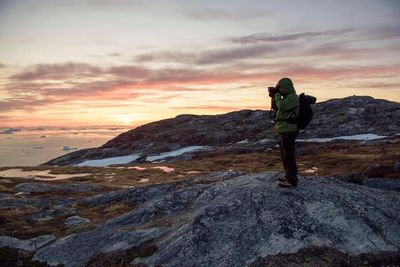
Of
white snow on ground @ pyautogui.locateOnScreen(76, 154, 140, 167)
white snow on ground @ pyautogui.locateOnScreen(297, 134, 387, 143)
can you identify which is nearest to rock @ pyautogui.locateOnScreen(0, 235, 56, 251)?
white snow on ground @ pyautogui.locateOnScreen(76, 154, 140, 167)

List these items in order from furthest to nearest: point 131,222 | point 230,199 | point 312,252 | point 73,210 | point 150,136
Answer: point 150,136
point 73,210
point 131,222
point 230,199
point 312,252

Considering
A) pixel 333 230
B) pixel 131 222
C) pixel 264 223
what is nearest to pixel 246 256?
pixel 264 223

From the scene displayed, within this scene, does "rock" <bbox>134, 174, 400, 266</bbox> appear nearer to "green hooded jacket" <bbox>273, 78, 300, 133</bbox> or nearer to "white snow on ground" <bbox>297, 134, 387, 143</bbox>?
"green hooded jacket" <bbox>273, 78, 300, 133</bbox>

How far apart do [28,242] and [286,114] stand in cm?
1758

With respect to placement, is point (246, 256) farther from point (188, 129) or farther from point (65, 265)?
point (188, 129)

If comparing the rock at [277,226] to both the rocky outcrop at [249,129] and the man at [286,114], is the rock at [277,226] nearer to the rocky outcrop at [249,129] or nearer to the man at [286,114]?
the man at [286,114]

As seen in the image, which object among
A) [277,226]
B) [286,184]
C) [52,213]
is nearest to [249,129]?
[52,213]

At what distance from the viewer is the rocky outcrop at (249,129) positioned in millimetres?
132875

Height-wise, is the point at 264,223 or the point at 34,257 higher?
the point at 264,223

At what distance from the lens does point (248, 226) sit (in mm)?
17156

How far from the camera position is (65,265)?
59.8ft

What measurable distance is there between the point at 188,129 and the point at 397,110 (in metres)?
90.2

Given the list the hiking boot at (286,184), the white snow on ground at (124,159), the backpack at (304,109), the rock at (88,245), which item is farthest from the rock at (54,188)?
the white snow on ground at (124,159)

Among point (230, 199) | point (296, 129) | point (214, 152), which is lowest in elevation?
point (214, 152)
